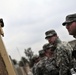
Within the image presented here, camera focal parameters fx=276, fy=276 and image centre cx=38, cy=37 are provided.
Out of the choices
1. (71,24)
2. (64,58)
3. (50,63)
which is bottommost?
(50,63)

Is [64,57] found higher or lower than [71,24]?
lower

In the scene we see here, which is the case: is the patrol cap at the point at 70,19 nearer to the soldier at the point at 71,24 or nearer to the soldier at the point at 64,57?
the soldier at the point at 71,24

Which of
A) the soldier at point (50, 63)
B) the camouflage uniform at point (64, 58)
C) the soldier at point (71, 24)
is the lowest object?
the soldier at point (50, 63)

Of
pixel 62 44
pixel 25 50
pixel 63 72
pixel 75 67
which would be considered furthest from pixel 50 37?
pixel 25 50

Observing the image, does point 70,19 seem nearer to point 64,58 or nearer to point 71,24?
point 71,24

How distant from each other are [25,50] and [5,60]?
4737 centimetres

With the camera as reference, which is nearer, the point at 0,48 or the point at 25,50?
the point at 0,48

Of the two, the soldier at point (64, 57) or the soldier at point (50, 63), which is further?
the soldier at point (50, 63)

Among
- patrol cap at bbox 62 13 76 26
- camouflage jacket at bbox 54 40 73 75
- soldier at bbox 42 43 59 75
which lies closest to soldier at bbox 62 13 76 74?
patrol cap at bbox 62 13 76 26

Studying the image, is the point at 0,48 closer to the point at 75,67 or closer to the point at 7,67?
the point at 7,67

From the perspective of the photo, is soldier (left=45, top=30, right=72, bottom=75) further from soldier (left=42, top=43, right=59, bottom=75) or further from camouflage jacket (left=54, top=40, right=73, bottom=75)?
soldier (left=42, top=43, right=59, bottom=75)

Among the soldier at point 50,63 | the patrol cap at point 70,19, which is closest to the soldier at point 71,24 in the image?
the patrol cap at point 70,19

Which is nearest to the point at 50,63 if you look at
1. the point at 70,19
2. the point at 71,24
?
the point at 70,19

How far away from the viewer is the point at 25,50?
50.2 meters
